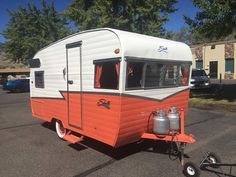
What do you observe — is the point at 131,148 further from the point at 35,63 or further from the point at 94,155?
the point at 35,63

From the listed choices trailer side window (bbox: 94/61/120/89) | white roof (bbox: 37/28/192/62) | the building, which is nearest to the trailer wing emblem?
trailer side window (bbox: 94/61/120/89)

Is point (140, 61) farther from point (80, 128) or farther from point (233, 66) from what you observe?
point (233, 66)

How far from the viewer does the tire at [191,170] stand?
5.06 metres

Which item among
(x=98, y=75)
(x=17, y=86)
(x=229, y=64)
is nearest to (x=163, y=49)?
(x=98, y=75)

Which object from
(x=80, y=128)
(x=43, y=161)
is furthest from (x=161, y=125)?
(x=43, y=161)

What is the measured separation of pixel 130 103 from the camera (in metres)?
5.64

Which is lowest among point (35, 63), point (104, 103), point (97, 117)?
point (97, 117)

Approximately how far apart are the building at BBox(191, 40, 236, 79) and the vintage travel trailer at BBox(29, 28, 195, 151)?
3080 centimetres

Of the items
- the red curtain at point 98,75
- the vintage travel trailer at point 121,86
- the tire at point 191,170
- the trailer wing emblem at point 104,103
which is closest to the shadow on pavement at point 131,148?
the vintage travel trailer at point 121,86

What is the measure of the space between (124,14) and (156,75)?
19598mm

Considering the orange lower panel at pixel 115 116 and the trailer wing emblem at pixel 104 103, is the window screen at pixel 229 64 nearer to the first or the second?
the orange lower panel at pixel 115 116

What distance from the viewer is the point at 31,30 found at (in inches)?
1282

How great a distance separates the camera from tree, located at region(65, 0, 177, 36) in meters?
23.4

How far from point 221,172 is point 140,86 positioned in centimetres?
251
